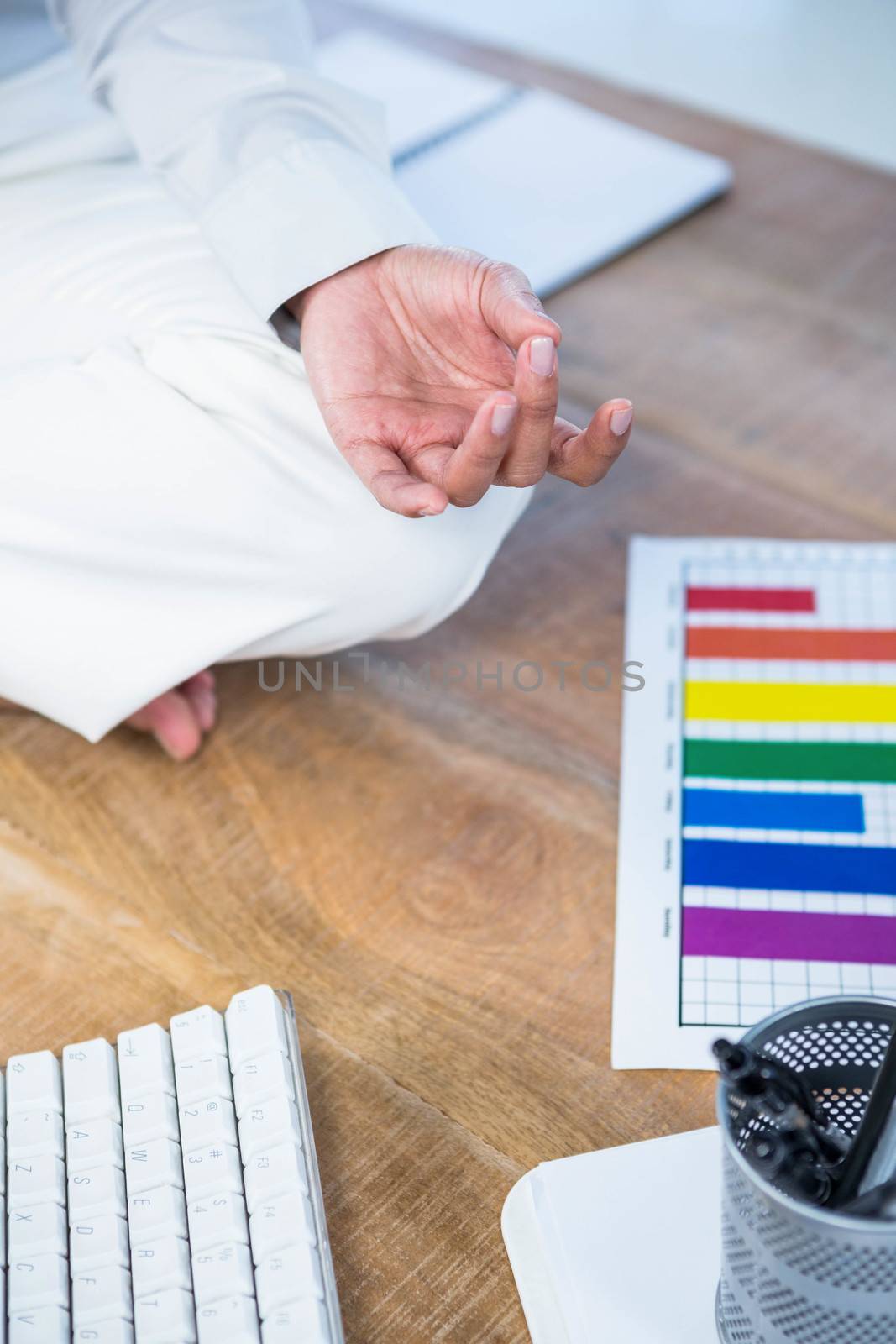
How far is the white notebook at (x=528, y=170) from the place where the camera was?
1.32m

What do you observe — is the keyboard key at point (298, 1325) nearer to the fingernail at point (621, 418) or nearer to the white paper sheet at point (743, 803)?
the white paper sheet at point (743, 803)


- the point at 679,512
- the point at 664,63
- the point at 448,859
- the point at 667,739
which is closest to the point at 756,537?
the point at 679,512

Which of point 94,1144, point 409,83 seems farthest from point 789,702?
point 409,83

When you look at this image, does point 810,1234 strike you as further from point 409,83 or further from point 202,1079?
point 409,83

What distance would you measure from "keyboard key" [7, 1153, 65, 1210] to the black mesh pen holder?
0.30 m

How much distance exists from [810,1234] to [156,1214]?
30 cm

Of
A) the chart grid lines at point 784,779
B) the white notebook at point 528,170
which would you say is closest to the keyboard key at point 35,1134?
the chart grid lines at point 784,779

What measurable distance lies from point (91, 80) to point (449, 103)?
1.96 ft

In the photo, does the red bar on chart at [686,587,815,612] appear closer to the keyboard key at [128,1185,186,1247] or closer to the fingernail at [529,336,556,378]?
the fingernail at [529,336,556,378]

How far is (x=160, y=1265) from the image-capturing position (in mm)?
594

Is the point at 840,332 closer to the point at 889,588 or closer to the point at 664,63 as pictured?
the point at 889,588

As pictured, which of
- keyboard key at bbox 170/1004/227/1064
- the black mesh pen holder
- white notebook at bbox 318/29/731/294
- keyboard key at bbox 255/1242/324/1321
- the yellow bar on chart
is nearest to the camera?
the black mesh pen holder

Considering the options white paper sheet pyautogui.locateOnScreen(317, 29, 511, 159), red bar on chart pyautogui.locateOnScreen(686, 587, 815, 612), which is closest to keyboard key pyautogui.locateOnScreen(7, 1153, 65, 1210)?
red bar on chart pyautogui.locateOnScreen(686, 587, 815, 612)

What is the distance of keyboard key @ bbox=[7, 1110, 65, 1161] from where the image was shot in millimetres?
639
